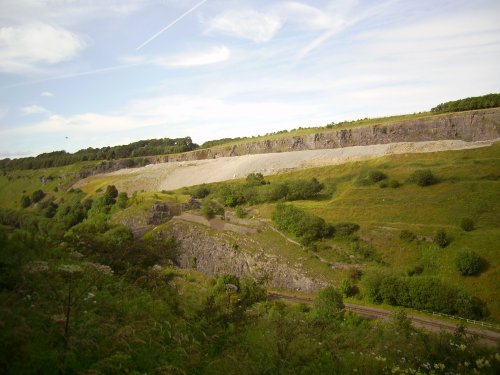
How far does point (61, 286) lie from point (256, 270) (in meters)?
36.4

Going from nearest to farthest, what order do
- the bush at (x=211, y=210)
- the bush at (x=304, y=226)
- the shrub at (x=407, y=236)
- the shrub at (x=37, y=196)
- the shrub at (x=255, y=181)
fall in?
the shrub at (x=407, y=236), the bush at (x=304, y=226), the bush at (x=211, y=210), the shrub at (x=255, y=181), the shrub at (x=37, y=196)

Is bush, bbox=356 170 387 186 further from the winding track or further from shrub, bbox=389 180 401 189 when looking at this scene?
the winding track

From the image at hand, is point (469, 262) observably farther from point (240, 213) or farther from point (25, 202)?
point (25, 202)

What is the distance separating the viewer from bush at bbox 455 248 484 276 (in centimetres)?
3178

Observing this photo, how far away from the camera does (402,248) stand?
37.8 metres

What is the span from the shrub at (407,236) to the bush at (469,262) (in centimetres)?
566

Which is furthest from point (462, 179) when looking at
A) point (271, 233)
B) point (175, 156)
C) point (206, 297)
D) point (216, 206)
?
point (175, 156)

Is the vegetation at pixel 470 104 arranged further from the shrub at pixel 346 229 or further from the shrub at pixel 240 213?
the shrub at pixel 240 213

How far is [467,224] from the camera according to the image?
36906 mm

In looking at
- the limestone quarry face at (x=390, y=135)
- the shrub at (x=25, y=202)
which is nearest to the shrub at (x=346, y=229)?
the limestone quarry face at (x=390, y=135)

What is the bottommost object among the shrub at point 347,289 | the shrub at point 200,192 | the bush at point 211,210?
the shrub at point 347,289

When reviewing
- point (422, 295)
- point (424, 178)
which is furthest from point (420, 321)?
point (424, 178)

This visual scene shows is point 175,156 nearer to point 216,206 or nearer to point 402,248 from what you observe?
point 216,206

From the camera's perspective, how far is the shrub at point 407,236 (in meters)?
37.8
